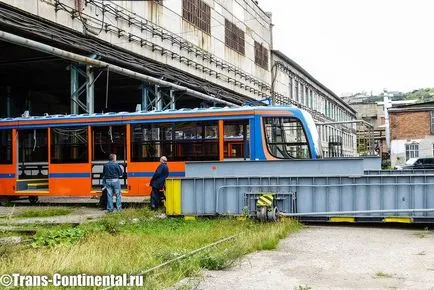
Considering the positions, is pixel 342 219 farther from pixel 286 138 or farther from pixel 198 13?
pixel 198 13

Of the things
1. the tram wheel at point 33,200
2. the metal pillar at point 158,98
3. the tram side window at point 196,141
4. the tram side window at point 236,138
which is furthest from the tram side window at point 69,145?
the metal pillar at point 158,98

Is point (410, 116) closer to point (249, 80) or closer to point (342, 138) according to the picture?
point (249, 80)

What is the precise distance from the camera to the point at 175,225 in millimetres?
12578

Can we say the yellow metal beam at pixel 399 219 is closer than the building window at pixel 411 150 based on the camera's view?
Yes

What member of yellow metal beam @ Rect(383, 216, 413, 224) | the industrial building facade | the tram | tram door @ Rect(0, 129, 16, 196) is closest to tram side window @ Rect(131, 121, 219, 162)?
the tram

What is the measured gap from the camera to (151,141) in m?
17.2

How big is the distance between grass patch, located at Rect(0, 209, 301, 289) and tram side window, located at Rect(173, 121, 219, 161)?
372 centimetres

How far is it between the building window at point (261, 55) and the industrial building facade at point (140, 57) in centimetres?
8

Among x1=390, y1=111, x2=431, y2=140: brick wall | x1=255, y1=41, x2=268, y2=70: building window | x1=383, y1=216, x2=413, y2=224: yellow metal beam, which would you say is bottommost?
x1=383, y1=216, x2=413, y2=224: yellow metal beam

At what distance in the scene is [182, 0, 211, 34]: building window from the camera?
28.6 meters

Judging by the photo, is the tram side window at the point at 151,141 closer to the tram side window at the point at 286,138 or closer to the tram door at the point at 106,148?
the tram door at the point at 106,148

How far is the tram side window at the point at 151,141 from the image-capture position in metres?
17.0

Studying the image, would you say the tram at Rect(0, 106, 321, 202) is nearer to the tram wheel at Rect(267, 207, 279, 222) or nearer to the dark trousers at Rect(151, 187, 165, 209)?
the dark trousers at Rect(151, 187, 165, 209)

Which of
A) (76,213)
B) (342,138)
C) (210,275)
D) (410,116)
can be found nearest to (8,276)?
(210,275)
